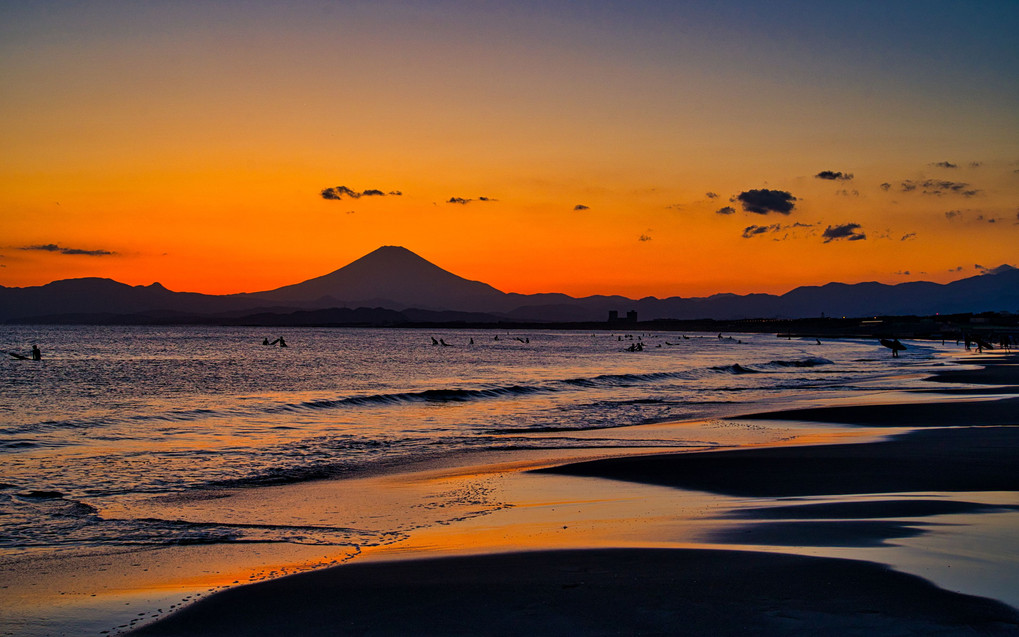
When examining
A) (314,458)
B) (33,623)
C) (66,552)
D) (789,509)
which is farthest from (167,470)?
(789,509)

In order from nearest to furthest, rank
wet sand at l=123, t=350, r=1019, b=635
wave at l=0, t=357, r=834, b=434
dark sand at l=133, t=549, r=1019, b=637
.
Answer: dark sand at l=133, t=549, r=1019, b=637 < wet sand at l=123, t=350, r=1019, b=635 < wave at l=0, t=357, r=834, b=434

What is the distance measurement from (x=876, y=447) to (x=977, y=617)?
11825 mm

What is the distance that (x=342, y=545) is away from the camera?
28.9 ft

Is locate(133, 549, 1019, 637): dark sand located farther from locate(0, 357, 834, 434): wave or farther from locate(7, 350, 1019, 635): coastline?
locate(0, 357, 834, 434): wave

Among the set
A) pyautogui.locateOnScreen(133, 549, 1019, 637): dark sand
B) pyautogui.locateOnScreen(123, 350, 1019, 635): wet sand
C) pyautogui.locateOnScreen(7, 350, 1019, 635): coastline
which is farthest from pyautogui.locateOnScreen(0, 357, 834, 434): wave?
pyautogui.locateOnScreen(133, 549, 1019, 637): dark sand

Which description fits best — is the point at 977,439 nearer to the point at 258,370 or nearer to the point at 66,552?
the point at 66,552

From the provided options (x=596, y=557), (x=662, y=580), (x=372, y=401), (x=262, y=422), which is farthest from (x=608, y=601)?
(x=372, y=401)

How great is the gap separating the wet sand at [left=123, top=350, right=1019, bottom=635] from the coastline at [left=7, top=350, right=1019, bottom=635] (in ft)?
0.08

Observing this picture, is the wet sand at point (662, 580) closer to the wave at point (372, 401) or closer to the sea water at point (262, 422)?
the sea water at point (262, 422)

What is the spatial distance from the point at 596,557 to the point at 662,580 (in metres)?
1.05

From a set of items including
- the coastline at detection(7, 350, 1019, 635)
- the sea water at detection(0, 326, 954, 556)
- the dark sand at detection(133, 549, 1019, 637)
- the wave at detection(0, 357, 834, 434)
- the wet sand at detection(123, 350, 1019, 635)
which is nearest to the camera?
the dark sand at detection(133, 549, 1019, 637)

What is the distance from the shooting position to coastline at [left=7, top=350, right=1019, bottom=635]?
18.8 feet

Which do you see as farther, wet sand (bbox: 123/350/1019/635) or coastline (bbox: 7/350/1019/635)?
coastline (bbox: 7/350/1019/635)

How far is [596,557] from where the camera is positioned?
751 cm
